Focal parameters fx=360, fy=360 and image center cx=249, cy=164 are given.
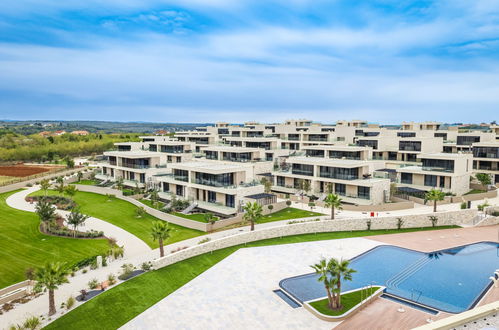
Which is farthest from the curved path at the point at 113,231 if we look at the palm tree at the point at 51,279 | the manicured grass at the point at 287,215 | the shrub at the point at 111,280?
the manicured grass at the point at 287,215

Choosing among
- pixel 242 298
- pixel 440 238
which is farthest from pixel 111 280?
pixel 440 238

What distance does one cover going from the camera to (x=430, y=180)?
49812 millimetres

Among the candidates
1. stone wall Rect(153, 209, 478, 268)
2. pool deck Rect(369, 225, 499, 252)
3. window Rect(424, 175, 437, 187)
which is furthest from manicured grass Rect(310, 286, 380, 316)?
window Rect(424, 175, 437, 187)

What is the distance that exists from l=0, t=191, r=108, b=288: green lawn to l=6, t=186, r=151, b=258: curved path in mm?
1870

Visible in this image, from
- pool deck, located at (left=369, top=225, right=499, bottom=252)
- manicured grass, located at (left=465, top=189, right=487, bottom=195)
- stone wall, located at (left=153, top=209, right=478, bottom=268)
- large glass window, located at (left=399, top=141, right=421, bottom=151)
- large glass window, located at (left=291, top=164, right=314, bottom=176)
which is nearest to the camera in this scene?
stone wall, located at (left=153, top=209, right=478, bottom=268)

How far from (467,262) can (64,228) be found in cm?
3730

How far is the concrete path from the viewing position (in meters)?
20.0

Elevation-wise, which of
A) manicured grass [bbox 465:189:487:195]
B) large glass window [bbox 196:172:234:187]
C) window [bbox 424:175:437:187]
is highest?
large glass window [bbox 196:172:234:187]

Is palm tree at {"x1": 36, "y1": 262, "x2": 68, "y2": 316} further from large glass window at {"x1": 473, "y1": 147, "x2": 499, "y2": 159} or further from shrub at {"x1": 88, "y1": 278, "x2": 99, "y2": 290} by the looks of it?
large glass window at {"x1": 473, "y1": 147, "x2": 499, "y2": 159}

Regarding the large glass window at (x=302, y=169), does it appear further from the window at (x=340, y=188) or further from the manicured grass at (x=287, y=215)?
the manicured grass at (x=287, y=215)

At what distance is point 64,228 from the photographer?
3666 cm

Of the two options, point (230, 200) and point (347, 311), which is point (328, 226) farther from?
point (347, 311)

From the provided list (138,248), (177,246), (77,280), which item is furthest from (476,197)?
(77,280)

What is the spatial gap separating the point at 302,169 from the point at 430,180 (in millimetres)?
17588
